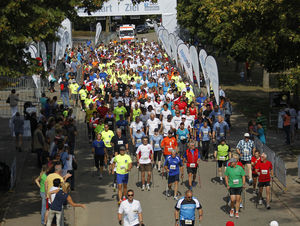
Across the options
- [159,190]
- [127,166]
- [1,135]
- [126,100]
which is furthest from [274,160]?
[1,135]

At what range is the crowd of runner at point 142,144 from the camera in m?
13.5

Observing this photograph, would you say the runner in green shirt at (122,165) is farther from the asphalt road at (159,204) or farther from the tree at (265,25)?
the tree at (265,25)

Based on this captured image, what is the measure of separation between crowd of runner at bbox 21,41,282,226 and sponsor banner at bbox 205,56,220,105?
2.23 feet

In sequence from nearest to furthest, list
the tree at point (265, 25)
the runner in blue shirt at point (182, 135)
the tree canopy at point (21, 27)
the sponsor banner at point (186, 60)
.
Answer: the tree canopy at point (21, 27)
the runner in blue shirt at point (182, 135)
the tree at point (265, 25)
the sponsor banner at point (186, 60)

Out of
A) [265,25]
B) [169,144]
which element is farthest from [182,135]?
[265,25]

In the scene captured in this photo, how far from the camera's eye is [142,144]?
17172 mm

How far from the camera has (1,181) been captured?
57.3 feet

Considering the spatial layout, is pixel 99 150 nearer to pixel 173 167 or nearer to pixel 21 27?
pixel 173 167

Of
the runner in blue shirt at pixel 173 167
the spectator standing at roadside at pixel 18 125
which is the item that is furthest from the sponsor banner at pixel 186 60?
the runner in blue shirt at pixel 173 167

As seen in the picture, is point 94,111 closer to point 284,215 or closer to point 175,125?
point 175,125

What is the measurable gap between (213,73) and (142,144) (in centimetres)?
787

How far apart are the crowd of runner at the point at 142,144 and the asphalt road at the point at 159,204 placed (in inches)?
11.1

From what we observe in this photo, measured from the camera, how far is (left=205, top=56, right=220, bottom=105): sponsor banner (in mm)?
23328

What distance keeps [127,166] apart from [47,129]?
522 centimetres
